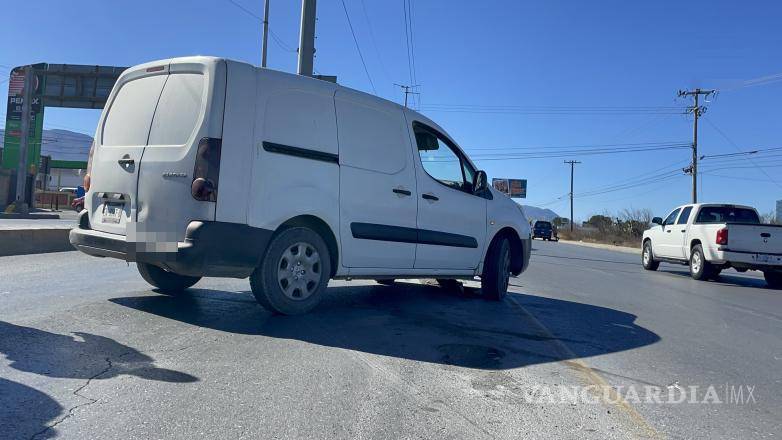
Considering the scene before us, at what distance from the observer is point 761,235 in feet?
43.8

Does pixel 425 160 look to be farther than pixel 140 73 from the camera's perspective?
Yes

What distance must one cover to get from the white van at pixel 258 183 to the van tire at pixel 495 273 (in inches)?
53.4

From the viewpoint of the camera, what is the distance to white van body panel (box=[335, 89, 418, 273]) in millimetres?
5773

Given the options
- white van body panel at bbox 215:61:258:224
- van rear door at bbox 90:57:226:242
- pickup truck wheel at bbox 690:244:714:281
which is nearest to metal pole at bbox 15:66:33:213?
van rear door at bbox 90:57:226:242

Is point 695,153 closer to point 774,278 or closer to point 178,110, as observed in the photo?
point 774,278

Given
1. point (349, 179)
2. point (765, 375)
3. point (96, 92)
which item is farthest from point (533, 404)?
point (96, 92)

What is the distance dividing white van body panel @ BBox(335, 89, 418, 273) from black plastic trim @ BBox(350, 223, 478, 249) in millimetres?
28

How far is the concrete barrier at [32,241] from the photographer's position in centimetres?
975

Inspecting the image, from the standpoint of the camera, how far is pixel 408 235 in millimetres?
6414

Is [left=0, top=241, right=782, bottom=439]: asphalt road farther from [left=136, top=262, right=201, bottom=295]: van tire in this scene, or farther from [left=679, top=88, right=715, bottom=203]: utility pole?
[left=679, top=88, right=715, bottom=203]: utility pole

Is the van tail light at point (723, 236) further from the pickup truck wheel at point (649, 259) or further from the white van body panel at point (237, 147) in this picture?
the white van body panel at point (237, 147)

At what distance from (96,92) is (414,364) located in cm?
3324

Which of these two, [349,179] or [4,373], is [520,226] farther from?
[4,373]

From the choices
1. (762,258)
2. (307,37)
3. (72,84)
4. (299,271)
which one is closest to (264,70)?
(299,271)
